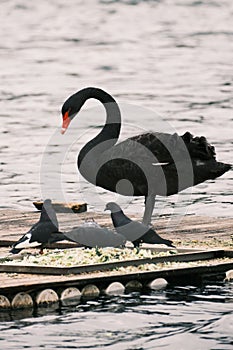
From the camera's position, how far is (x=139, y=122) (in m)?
22.4

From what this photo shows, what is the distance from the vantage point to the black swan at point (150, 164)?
11609 millimetres

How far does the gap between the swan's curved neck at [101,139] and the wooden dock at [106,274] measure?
785mm

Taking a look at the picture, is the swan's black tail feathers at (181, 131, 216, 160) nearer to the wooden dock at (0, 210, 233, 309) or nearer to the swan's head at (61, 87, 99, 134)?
the wooden dock at (0, 210, 233, 309)

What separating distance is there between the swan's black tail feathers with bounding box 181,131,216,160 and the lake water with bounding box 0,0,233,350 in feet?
5.86

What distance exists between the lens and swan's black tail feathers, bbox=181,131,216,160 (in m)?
11.7

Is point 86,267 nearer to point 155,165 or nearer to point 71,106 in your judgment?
point 155,165

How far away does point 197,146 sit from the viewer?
11789 mm

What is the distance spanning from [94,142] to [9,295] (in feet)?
9.38

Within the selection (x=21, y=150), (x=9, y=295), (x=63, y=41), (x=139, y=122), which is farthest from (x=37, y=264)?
(x=63, y=41)

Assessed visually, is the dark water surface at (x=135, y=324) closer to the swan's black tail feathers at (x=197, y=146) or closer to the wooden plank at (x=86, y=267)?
the wooden plank at (x=86, y=267)

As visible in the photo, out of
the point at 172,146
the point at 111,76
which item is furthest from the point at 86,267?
the point at 111,76

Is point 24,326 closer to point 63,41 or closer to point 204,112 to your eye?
point 204,112

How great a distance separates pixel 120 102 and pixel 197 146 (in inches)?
504

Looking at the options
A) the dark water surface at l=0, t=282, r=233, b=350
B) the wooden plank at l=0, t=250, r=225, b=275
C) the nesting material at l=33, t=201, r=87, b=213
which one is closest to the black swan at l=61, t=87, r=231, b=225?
the wooden plank at l=0, t=250, r=225, b=275
